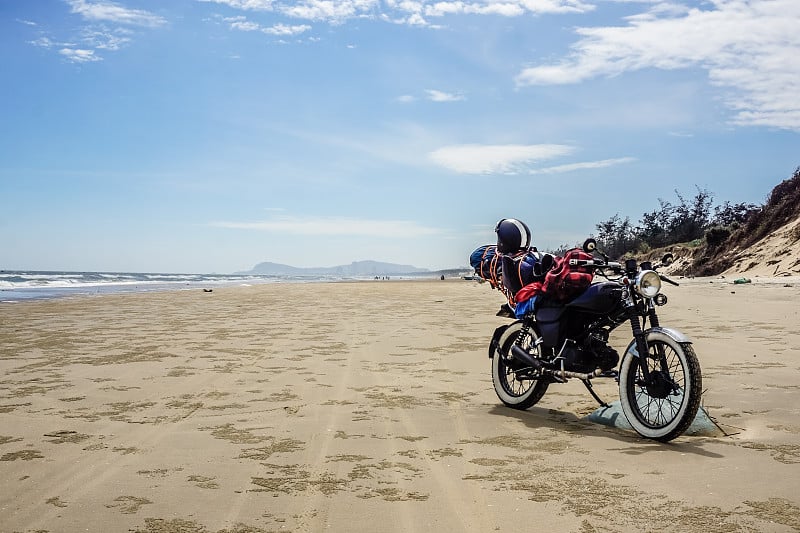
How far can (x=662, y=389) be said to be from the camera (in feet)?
14.5

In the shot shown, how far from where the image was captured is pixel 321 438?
15.1 feet

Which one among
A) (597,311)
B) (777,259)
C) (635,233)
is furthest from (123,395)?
(635,233)

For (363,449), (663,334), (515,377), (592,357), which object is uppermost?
(663,334)

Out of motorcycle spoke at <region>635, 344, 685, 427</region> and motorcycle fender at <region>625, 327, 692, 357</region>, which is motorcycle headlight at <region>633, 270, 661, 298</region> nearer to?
motorcycle fender at <region>625, 327, 692, 357</region>

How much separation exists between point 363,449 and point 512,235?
8.51 ft

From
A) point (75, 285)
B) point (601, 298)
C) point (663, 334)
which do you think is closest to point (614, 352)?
point (601, 298)

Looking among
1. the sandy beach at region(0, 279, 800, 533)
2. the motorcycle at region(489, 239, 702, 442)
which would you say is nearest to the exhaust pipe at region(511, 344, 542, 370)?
the motorcycle at region(489, 239, 702, 442)

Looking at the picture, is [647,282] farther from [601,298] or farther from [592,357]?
[592,357]

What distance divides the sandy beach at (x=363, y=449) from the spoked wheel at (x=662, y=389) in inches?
6.0

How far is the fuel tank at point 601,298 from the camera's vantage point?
4859 millimetres

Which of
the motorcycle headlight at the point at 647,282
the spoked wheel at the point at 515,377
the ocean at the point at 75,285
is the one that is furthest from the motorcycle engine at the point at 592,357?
the ocean at the point at 75,285

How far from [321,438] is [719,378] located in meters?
4.42

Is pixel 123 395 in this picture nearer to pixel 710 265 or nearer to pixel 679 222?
pixel 710 265

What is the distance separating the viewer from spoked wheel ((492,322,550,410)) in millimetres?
5516
